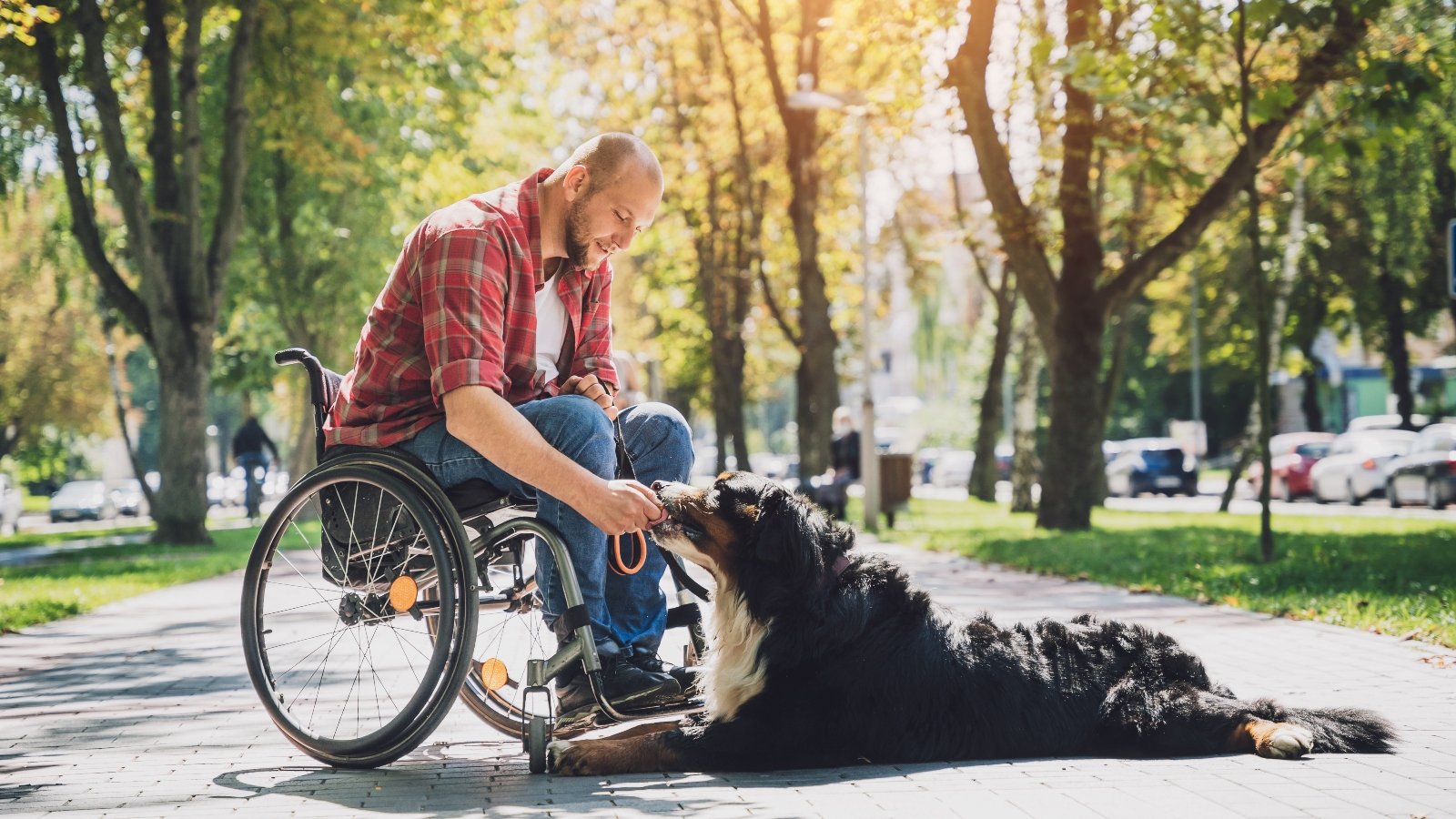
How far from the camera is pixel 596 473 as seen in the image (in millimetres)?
4309

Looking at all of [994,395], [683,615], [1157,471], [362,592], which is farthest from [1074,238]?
[1157,471]

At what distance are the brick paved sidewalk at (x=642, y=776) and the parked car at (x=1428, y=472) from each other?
22.0m

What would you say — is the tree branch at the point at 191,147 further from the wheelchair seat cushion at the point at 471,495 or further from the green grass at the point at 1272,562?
the wheelchair seat cushion at the point at 471,495

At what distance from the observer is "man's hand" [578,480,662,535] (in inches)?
163

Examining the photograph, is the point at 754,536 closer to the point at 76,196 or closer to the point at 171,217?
the point at 171,217

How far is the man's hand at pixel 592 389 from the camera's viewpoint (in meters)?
4.87

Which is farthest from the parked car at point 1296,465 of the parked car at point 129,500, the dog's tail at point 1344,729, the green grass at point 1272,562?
the parked car at point 129,500

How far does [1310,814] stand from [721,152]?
27.7 metres

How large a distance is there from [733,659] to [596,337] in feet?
4.62

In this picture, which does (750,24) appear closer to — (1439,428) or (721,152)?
(721,152)

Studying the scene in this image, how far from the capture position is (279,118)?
20438 millimetres

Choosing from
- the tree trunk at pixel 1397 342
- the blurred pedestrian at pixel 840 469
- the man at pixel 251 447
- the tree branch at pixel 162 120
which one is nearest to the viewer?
the tree branch at pixel 162 120

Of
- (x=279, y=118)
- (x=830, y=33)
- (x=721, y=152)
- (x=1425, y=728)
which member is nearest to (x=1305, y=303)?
(x=721, y=152)

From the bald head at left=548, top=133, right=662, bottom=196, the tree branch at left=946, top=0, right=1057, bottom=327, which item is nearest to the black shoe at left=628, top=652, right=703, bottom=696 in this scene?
the bald head at left=548, top=133, right=662, bottom=196
